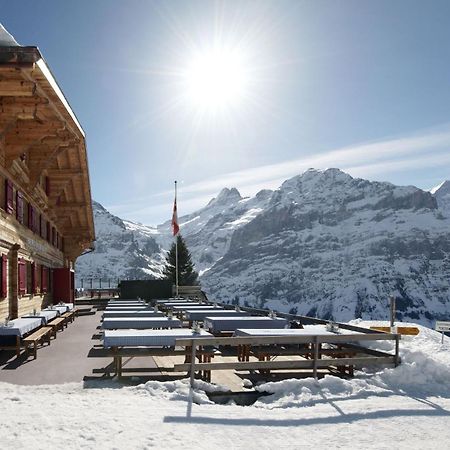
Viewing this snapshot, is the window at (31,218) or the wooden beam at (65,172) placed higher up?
the wooden beam at (65,172)

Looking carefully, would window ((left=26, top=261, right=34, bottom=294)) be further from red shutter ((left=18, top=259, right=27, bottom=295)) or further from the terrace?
the terrace

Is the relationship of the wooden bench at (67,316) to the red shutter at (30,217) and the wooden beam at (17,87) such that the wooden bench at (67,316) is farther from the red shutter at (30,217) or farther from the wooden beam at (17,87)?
the wooden beam at (17,87)

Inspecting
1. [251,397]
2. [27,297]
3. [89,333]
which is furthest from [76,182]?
[251,397]

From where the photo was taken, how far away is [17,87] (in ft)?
32.7

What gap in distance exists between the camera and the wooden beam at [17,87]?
32.4ft

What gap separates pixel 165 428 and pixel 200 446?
28.6 inches

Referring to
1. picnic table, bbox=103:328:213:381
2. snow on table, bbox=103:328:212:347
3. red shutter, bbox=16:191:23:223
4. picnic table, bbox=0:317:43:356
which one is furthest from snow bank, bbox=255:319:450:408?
red shutter, bbox=16:191:23:223

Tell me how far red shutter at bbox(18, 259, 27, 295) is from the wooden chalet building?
0.11ft

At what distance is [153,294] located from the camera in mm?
30984

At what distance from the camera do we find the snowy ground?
597 centimetres

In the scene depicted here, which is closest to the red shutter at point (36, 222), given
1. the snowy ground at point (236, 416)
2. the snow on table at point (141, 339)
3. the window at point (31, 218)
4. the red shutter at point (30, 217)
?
the window at point (31, 218)

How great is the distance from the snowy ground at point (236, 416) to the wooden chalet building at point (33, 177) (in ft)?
19.4

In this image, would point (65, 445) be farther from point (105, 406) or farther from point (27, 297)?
point (27, 297)

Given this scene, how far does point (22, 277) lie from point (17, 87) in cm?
830
